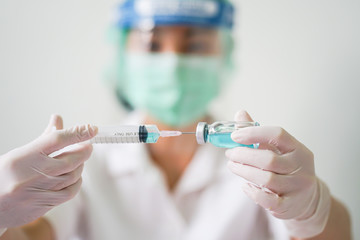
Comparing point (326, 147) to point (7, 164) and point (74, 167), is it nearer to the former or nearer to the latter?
point (74, 167)

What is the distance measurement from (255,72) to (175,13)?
0.46 metres

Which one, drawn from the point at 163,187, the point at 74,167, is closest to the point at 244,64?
the point at 163,187

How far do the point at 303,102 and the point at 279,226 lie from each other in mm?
534

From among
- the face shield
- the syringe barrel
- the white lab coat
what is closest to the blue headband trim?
the face shield

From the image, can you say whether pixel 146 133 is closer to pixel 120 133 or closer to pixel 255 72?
pixel 120 133

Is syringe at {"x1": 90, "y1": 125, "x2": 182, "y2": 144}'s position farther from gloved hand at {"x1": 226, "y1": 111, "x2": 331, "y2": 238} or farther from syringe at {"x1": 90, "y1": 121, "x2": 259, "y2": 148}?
gloved hand at {"x1": 226, "y1": 111, "x2": 331, "y2": 238}

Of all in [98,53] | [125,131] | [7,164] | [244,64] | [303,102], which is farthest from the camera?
[98,53]

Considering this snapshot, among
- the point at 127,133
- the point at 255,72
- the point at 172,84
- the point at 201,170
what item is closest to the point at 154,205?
the point at 201,170

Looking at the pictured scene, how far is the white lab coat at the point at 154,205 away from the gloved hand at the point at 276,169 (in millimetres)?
561

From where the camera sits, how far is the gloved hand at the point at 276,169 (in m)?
0.81

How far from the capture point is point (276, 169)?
821 mm

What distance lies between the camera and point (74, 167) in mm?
873

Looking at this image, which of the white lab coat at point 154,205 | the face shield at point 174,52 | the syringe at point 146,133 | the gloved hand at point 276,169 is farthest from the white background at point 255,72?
the syringe at point 146,133

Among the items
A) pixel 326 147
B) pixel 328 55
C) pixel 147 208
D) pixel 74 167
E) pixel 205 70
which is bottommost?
pixel 147 208
